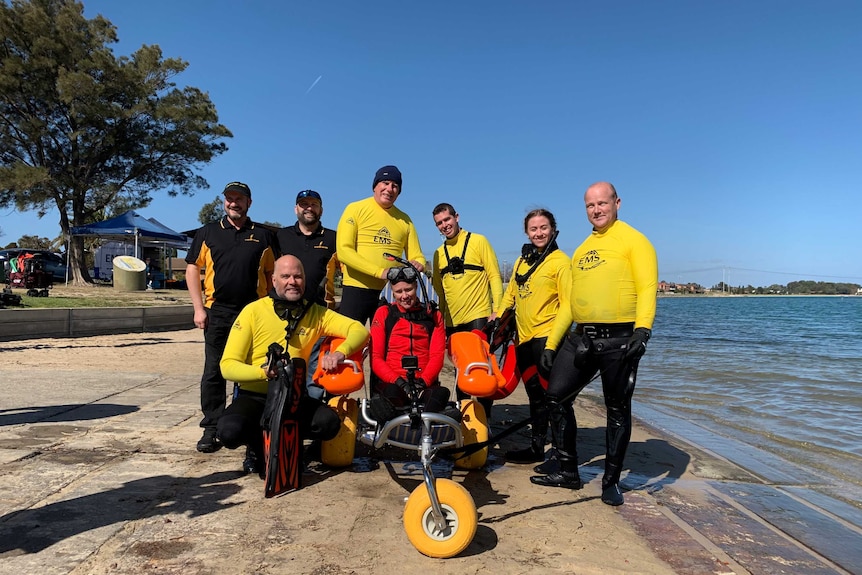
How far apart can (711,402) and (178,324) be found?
12.7m

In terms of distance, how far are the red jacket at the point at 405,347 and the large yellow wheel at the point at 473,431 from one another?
13.2 inches

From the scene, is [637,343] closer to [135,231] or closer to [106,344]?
[106,344]

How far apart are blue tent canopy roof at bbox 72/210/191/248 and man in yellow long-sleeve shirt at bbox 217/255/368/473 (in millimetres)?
21426

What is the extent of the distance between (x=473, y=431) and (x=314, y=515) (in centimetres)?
141

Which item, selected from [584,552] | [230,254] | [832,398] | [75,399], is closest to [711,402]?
[832,398]

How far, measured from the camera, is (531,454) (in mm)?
4738

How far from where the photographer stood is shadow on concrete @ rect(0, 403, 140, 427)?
5.15 m

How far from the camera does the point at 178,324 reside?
15273 mm

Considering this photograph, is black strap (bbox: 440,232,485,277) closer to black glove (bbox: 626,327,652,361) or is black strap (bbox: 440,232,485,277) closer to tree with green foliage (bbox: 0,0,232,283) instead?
black glove (bbox: 626,327,652,361)

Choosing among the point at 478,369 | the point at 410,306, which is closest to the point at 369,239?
the point at 410,306

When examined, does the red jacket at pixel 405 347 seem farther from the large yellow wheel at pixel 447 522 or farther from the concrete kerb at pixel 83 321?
the concrete kerb at pixel 83 321

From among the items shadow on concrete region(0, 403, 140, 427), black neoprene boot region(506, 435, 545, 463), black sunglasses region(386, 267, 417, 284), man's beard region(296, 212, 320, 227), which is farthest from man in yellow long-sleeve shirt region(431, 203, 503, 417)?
shadow on concrete region(0, 403, 140, 427)

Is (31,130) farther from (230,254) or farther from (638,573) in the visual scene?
(638,573)

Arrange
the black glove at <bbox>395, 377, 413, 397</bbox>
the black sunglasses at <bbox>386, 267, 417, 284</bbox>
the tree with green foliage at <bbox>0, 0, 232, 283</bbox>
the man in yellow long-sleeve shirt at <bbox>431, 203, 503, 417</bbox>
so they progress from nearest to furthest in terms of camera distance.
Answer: the black glove at <bbox>395, 377, 413, 397</bbox> → the black sunglasses at <bbox>386, 267, 417, 284</bbox> → the man in yellow long-sleeve shirt at <bbox>431, 203, 503, 417</bbox> → the tree with green foliage at <bbox>0, 0, 232, 283</bbox>
